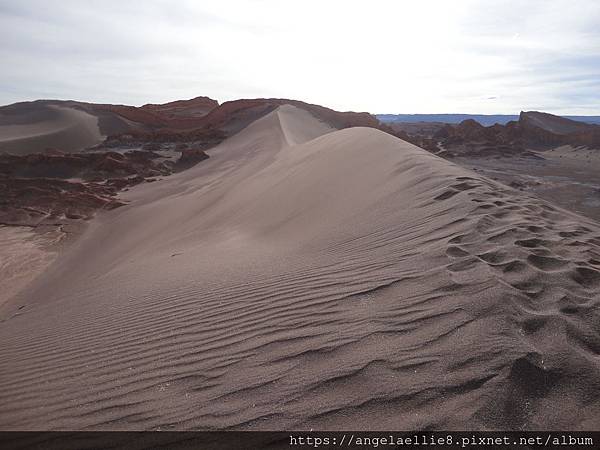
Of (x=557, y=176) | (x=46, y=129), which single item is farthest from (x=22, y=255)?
(x=46, y=129)

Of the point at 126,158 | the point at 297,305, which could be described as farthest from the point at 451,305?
the point at 126,158

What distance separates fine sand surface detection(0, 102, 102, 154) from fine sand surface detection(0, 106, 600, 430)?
30.4 metres

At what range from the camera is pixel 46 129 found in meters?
37.1

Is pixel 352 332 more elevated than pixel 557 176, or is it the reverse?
pixel 352 332

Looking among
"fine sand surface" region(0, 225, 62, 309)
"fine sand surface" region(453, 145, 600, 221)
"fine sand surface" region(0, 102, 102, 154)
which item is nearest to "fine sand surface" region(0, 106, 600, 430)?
"fine sand surface" region(0, 225, 62, 309)

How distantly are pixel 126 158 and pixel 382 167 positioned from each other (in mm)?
18903

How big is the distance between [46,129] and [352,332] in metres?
42.8

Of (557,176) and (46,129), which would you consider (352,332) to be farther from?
(46,129)

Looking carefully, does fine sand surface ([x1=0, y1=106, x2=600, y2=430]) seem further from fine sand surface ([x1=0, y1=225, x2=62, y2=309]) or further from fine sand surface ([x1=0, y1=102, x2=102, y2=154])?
fine sand surface ([x1=0, y1=102, x2=102, y2=154])

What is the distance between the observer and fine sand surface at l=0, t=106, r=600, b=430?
1801 millimetres

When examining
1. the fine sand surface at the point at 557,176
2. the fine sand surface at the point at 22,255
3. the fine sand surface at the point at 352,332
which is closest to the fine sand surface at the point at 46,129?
the fine sand surface at the point at 22,255

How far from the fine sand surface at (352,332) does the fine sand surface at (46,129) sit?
3037cm

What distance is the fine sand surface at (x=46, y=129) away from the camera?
30.4 metres

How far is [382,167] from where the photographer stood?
25.2 feet
